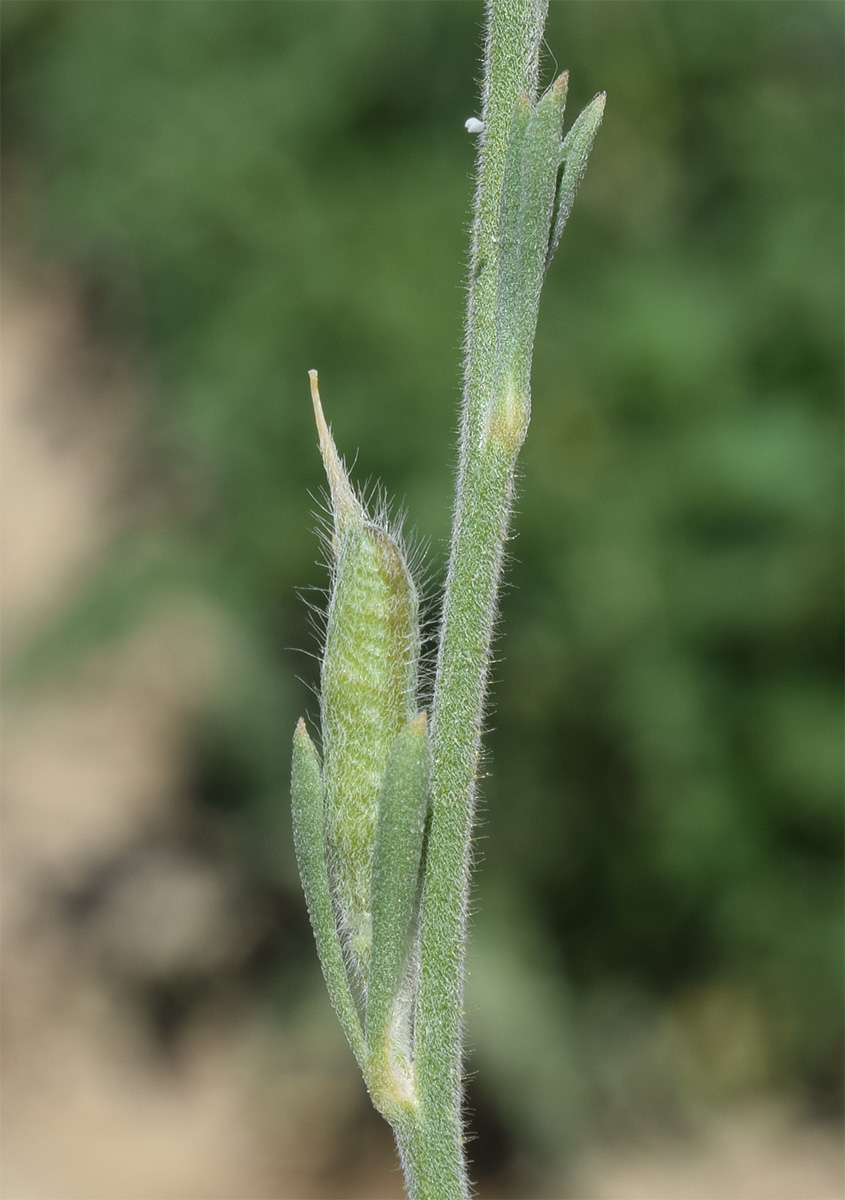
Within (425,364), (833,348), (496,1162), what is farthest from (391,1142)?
(833,348)

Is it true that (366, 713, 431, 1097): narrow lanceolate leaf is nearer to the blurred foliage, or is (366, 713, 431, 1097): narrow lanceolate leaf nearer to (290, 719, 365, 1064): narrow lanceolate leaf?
(290, 719, 365, 1064): narrow lanceolate leaf

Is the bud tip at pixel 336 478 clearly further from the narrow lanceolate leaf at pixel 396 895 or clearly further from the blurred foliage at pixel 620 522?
the blurred foliage at pixel 620 522

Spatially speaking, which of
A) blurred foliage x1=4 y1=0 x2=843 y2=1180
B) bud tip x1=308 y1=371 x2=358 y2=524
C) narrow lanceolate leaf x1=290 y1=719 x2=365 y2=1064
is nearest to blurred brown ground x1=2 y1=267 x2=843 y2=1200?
blurred foliage x1=4 y1=0 x2=843 y2=1180

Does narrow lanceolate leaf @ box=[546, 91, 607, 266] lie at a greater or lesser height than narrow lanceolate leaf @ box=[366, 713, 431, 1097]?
greater

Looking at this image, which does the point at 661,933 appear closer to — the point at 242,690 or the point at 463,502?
the point at 242,690

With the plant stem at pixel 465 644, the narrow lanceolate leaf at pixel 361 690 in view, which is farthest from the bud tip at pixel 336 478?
the plant stem at pixel 465 644

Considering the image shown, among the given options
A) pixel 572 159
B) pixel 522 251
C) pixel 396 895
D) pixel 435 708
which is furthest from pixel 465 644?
pixel 572 159

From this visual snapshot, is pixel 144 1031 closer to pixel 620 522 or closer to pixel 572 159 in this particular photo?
pixel 620 522

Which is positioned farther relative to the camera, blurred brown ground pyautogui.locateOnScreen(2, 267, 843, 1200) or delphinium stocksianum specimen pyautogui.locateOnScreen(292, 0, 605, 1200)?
blurred brown ground pyautogui.locateOnScreen(2, 267, 843, 1200)
